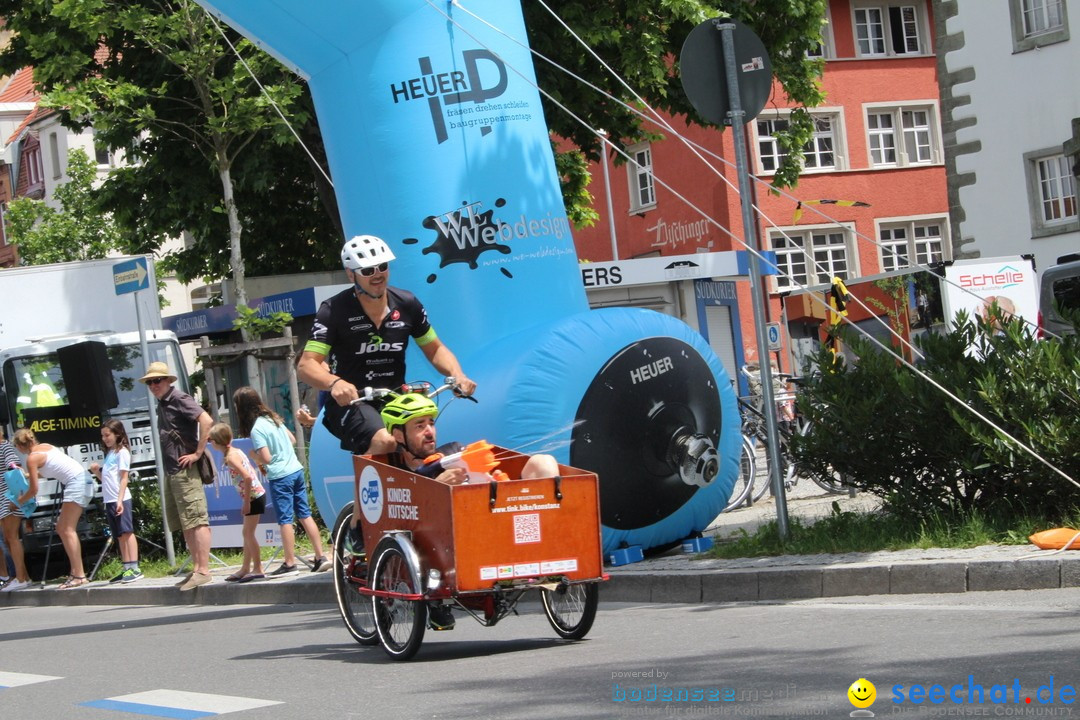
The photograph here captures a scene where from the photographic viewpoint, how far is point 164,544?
19250 millimetres

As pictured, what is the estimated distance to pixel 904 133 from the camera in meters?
47.8

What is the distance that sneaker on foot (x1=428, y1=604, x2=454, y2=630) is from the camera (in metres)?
8.30

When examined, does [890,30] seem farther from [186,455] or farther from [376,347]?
[376,347]

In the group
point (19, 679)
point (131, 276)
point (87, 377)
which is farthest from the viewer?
point (87, 377)

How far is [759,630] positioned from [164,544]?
12.4m

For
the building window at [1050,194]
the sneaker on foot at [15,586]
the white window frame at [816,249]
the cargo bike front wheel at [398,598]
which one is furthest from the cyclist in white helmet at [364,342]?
the white window frame at [816,249]

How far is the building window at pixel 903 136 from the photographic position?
156 ft

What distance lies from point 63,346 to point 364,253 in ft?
42.3

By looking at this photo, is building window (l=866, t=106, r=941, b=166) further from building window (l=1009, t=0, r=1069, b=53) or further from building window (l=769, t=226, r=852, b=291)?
building window (l=1009, t=0, r=1069, b=53)

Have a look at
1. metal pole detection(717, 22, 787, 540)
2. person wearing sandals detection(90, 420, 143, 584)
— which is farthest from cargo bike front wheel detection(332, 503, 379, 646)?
person wearing sandals detection(90, 420, 143, 584)

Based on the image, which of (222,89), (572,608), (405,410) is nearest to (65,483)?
(222,89)

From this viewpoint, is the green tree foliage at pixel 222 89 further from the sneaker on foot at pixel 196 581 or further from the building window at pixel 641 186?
the building window at pixel 641 186

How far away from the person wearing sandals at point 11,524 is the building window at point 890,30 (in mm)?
34123

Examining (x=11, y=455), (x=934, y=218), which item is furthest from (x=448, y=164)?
(x=934, y=218)
